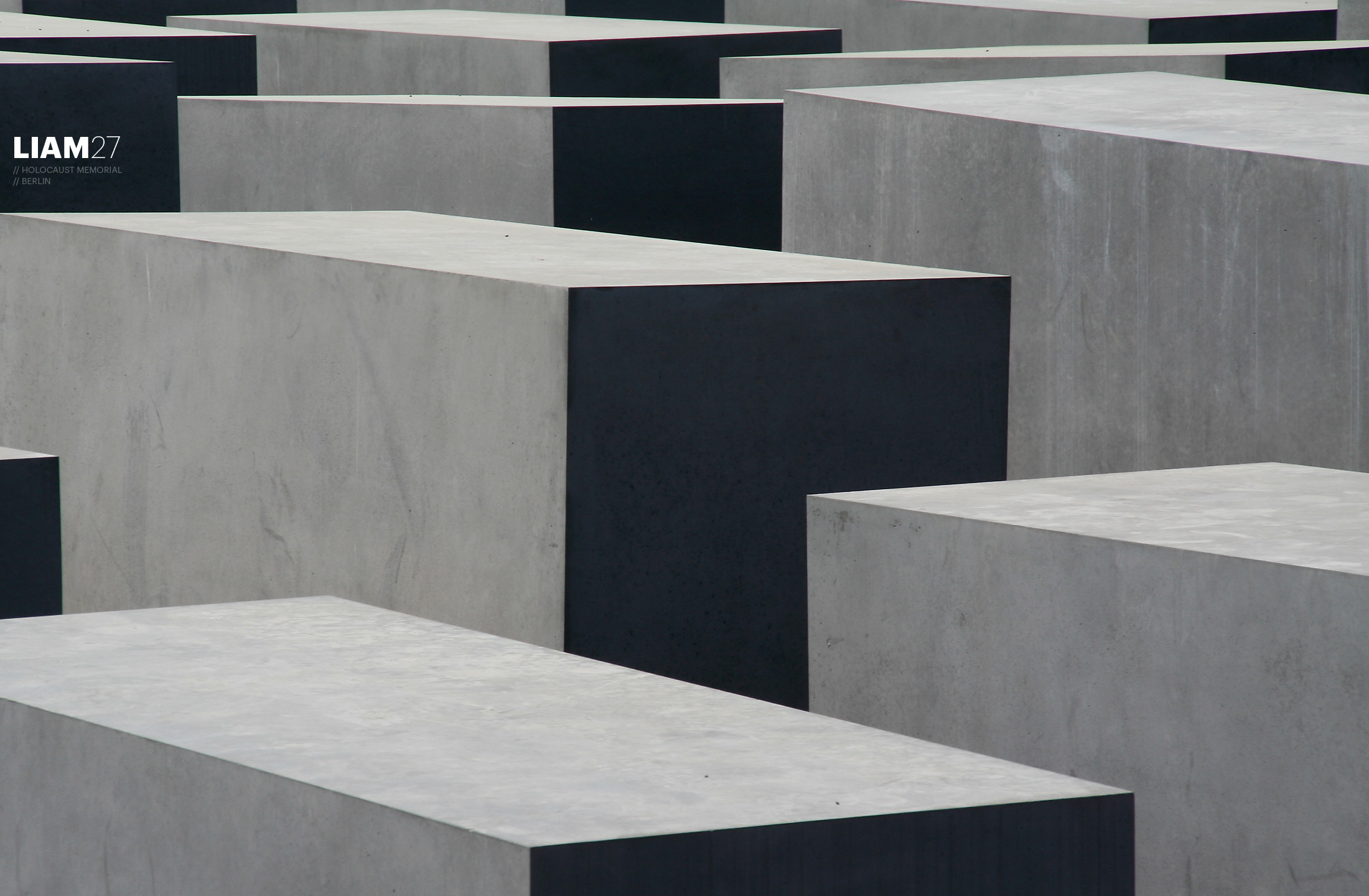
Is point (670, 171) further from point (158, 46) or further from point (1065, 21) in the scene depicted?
point (1065, 21)

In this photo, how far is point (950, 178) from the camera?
938 centimetres

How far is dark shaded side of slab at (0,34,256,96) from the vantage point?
552 inches

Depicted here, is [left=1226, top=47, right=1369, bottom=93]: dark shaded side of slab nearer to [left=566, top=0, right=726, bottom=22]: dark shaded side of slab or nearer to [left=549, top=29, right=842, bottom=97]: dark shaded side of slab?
[left=549, top=29, right=842, bottom=97]: dark shaded side of slab

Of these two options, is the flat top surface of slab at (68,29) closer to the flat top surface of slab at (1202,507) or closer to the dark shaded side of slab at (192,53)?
the dark shaded side of slab at (192,53)

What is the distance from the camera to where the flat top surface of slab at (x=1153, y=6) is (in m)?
→ 16.1

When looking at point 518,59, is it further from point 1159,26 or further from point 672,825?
point 672,825

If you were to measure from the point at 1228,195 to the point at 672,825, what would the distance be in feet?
15.9

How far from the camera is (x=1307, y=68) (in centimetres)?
1204

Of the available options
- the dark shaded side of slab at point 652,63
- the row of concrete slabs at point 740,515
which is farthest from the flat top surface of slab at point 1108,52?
the dark shaded side of slab at point 652,63

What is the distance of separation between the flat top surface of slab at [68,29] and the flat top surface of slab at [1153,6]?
556cm

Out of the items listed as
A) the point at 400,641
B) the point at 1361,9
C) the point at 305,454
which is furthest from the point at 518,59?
the point at 400,641

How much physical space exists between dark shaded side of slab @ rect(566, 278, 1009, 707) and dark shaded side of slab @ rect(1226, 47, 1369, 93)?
15.3 feet

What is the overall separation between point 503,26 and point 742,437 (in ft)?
33.1

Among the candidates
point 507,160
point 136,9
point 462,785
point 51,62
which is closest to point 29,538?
point 462,785
